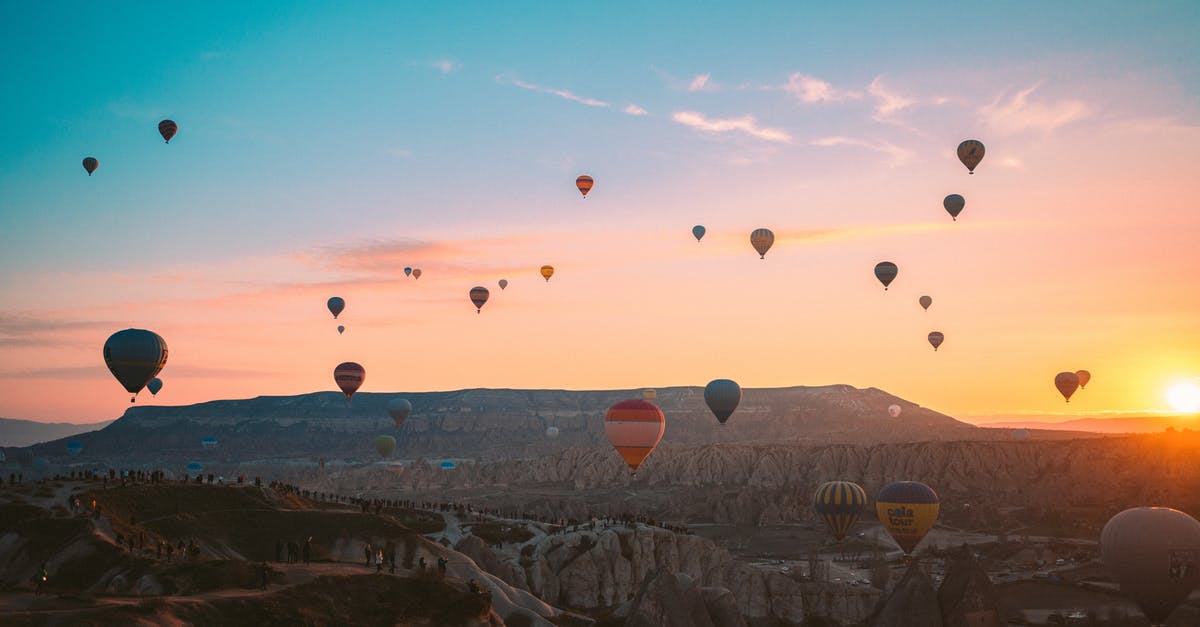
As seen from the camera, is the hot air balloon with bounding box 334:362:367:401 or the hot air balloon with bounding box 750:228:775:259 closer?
the hot air balloon with bounding box 750:228:775:259

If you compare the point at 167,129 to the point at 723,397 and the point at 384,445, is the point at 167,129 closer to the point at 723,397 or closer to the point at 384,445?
the point at 723,397

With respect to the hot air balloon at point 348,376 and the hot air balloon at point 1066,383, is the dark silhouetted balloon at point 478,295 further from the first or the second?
the hot air balloon at point 1066,383

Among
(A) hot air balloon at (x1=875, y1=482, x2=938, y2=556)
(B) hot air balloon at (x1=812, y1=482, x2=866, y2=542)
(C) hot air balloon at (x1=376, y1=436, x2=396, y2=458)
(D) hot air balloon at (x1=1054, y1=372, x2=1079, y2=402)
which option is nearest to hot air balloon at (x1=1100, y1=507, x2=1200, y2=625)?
(A) hot air balloon at (x1=875, y1=482, x2=938, y2=556)

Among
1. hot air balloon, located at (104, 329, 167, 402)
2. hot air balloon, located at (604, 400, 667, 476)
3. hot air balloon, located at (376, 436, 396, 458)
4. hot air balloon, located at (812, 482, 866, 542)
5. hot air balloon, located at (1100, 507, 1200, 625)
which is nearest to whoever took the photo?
hot air balloon, located at (1100, 507, 1200, 625)

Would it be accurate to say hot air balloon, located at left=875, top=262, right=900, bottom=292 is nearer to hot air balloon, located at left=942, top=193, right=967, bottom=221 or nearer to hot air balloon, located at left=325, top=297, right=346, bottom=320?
hot air balloon, located at left=942, top=193, right=967, bottom=221

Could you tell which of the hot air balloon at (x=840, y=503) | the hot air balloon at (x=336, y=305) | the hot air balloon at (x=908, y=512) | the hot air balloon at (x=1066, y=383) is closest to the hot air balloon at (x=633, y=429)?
the hot air balloon at (x=840, y=503)

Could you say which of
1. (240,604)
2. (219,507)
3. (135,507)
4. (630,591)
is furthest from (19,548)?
(630,591)

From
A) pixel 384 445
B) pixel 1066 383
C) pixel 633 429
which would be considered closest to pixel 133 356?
pixel 633 429
